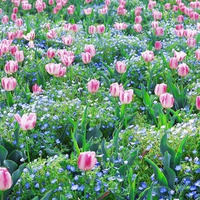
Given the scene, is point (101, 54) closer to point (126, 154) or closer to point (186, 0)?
point (126, 154)

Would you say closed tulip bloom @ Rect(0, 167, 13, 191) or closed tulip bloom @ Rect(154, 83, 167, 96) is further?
closed tulip bloom @ Rect(154, 83, 167, 96)

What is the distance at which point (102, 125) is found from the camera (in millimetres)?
3715

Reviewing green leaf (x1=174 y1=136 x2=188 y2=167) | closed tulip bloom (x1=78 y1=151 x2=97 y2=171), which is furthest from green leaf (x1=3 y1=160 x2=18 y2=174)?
green leaf (x1=174 y1=136 x2=188 y2=167)

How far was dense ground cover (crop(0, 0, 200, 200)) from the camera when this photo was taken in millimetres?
2832

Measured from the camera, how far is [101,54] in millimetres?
5520

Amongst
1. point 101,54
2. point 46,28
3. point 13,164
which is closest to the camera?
point 13,164

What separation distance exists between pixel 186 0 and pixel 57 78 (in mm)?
5188

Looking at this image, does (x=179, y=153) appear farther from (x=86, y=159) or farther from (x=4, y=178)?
(x=4, y=178)

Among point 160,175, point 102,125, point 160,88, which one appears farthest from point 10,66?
point 160,175

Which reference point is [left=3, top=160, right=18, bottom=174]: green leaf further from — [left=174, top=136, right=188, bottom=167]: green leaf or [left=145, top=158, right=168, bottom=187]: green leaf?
[left=174, top=136, right=188, bottom=167]: green leaf

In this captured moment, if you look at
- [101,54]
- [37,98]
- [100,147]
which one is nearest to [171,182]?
[100,147]

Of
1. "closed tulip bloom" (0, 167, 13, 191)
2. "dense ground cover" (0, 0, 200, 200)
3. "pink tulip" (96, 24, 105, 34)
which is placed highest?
"closed tulip bloom" (0, 167, 13, 191)

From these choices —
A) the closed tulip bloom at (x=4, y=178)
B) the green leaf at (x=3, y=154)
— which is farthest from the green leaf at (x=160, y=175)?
the green leaf at (x=3, y=154)

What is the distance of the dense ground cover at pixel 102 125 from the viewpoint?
283cm
